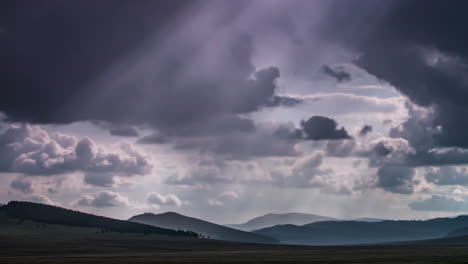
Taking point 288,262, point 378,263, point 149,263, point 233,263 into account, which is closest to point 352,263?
point 378,263

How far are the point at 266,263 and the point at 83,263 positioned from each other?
174 ft

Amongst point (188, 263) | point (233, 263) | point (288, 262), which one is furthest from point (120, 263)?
point (288, 262)

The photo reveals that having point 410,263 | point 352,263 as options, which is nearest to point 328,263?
point 352,263

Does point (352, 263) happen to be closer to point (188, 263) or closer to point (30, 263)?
point (188, 263)

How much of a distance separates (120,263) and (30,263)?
85.1 ft

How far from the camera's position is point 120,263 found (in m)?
182

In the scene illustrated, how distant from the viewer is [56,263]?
7215 inches

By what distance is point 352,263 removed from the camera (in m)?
179

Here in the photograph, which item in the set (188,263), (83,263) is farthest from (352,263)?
(83,263)

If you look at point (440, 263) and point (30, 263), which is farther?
point (30, 263)

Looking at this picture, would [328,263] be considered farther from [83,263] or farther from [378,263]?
[83,263]

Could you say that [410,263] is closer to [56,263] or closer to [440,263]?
[440,263]

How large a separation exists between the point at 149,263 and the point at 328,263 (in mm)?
51909

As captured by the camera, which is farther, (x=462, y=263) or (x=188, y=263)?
(x=188, y=263)
